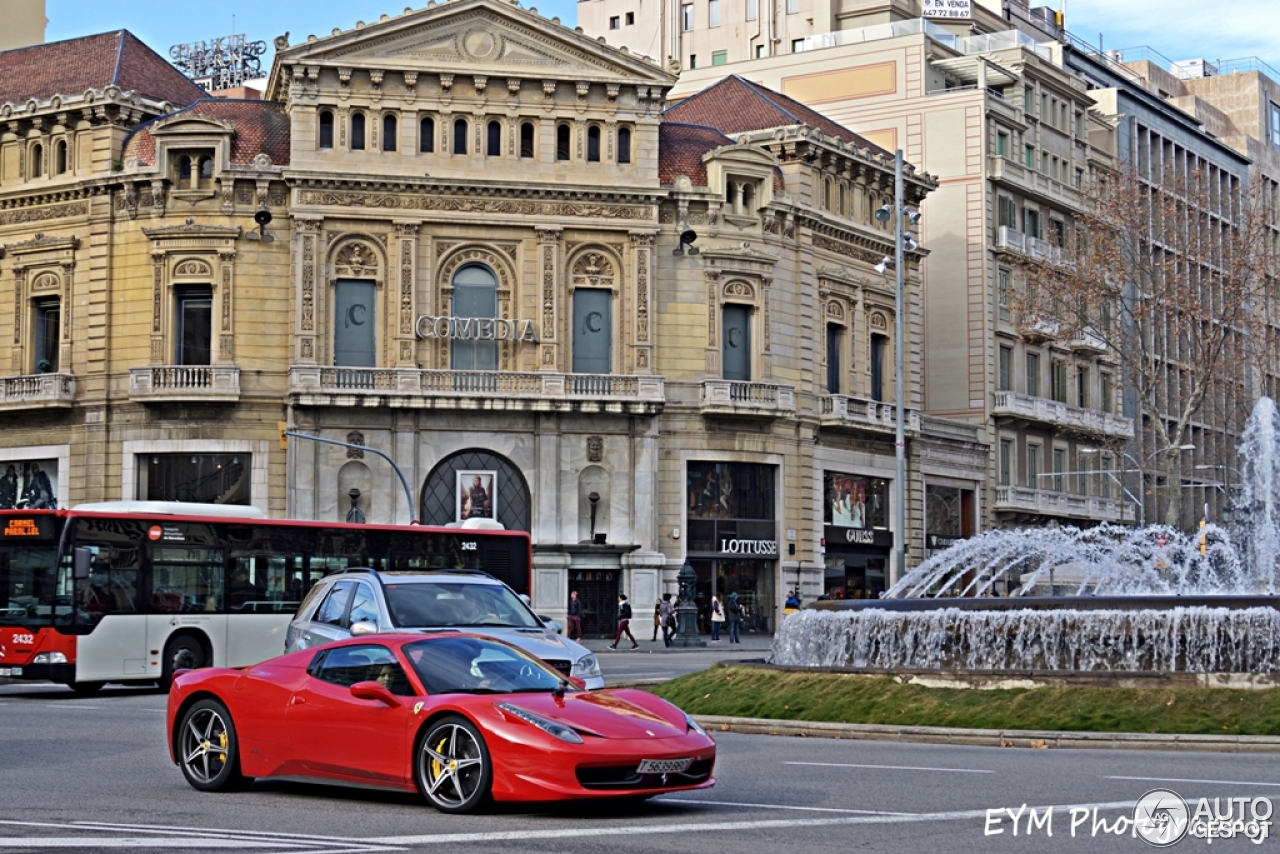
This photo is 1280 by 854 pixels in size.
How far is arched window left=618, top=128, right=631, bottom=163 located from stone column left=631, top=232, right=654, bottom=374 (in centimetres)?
248

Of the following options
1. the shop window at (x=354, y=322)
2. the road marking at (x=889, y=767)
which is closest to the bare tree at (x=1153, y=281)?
the shop window at (x=354, y=322)

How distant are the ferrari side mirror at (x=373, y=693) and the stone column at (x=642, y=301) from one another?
43.1 m

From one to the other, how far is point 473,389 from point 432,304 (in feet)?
9.72

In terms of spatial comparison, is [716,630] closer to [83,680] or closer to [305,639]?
[83,680]

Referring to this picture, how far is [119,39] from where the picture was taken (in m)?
59.5

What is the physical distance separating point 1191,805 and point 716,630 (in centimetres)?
4156

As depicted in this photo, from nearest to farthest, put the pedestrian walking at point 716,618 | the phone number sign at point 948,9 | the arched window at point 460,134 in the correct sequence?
1. the pedestrian walking at point 716,618
2. the arched window at point 460,134
3. the phone number sign at point 948,9

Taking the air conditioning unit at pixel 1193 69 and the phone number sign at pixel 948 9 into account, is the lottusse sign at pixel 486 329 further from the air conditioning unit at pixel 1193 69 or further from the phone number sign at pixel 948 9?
the air conditioning unit at pixel 1193 69

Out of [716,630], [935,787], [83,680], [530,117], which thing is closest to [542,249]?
[530,117]

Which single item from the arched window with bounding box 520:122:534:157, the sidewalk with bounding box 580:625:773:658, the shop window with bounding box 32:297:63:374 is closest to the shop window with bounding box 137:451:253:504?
the shop window with bounding box 32:297:63:374

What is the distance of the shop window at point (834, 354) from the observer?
2418 inches

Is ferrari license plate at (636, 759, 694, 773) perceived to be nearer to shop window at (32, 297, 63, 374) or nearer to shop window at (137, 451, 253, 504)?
shop window at (137, 451, 253, 504)

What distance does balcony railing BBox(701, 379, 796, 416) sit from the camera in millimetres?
56281

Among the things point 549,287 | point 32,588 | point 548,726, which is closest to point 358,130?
point 549,287
